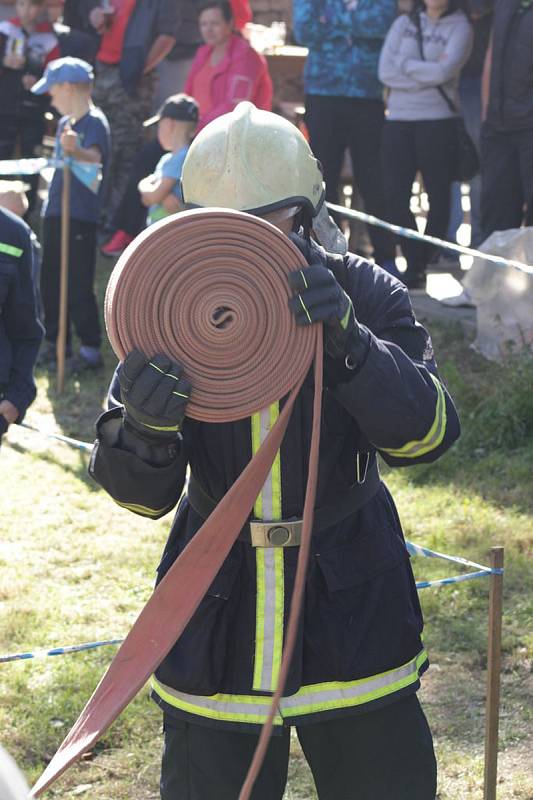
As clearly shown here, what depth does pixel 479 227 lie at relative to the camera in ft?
26.5

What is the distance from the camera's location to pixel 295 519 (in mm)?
2373

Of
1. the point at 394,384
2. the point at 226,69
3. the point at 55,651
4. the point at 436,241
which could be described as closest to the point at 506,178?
the point at 436,241

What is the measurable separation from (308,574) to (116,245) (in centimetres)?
801

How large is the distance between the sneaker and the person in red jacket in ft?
6.41

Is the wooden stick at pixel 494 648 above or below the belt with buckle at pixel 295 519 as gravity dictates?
below

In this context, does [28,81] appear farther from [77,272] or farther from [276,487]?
[276,487]

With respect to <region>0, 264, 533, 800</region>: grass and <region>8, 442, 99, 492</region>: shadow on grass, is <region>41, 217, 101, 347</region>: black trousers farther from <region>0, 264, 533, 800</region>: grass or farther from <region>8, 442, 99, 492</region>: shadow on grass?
<region>8, 442, 99, 492</region>: shadow on grass

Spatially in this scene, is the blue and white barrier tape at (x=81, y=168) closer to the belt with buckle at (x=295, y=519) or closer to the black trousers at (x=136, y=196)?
the black trousers at (x=136, y=196)

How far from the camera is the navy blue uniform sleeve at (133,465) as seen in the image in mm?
2277

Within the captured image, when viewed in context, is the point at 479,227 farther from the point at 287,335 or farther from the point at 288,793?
the point at 287,335

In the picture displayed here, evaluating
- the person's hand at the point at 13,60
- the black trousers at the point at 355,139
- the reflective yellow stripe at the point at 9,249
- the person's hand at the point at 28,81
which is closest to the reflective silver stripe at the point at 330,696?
the reflective yellow stripe at the point at 9,249

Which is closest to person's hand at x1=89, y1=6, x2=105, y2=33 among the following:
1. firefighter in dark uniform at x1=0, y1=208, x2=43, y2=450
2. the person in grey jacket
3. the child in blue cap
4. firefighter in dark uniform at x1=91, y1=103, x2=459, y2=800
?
the child in blue cap

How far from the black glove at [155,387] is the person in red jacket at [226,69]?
618cm

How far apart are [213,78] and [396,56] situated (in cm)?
139
